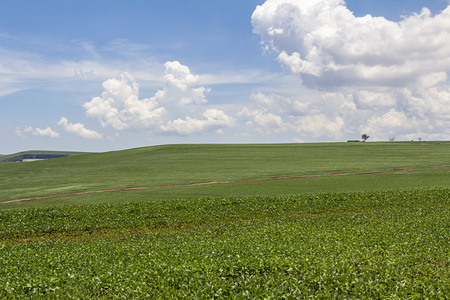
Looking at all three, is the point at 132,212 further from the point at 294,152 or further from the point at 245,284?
the point at 294,152

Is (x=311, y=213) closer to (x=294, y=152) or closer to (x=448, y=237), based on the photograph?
(x=448, y=237)

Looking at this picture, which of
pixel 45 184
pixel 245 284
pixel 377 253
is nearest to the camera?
pixel 245 284

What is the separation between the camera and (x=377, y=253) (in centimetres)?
1588

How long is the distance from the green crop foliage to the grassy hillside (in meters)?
18.4

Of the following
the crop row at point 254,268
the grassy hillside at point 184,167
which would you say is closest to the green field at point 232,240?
the crop row at point 254,268

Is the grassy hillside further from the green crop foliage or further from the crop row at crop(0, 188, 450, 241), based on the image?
the green crop foliage

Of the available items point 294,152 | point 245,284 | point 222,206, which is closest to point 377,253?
point 245,284

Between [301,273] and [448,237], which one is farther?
[448,237]

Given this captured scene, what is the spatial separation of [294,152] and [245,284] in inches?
3291

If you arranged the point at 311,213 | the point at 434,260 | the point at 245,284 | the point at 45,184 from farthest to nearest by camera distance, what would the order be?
the point at 45,184
the point at 311,213
the point at 434,260
the point at 245,284

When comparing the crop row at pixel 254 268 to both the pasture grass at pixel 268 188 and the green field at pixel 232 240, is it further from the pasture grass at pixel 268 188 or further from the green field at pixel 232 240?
the pasture grass at pixel 268 188

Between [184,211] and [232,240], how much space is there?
12244 mm

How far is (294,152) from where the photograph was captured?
92.9 metres

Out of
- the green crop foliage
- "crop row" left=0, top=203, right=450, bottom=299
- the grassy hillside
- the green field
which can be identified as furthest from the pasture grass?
"crop row" left=0, top=203, right=450, bottom=299
